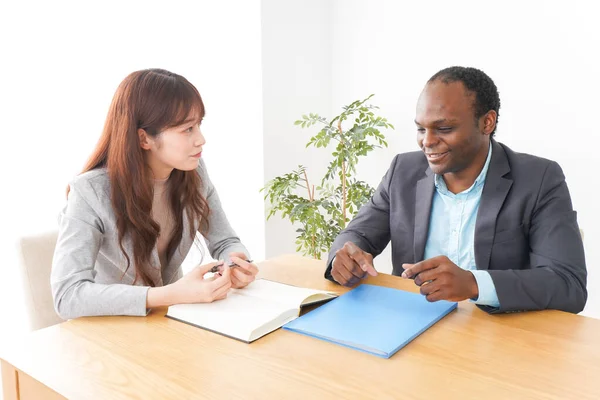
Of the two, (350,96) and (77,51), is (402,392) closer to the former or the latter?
(77,51)

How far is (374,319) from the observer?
4.11ft

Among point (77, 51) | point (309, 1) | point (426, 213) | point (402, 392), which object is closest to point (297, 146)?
point (309, 1)

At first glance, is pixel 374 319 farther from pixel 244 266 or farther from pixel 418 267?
pixel 244 266

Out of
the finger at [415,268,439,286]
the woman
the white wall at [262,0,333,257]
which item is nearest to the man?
the finger at [415,268,439,286]

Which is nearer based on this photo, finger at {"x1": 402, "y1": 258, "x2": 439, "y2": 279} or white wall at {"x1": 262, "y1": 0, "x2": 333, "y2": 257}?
finger at {"x1": 402, "y1": 258, "x2": 439, "y2": 279}

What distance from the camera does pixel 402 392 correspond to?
37.2 inches

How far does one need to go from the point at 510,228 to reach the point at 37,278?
1429 millimetres

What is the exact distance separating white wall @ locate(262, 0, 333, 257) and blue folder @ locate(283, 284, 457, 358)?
1.97 metres

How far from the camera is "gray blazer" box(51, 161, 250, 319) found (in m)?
1.32

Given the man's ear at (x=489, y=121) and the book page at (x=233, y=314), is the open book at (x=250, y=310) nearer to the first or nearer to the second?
the book page at (x=233, y=314)

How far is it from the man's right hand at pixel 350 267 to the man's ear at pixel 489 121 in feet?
2.00

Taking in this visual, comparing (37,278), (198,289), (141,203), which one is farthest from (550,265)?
(37,278)

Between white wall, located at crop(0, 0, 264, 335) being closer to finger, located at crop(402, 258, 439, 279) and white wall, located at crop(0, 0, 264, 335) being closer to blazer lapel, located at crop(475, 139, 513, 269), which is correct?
finger, located at crop(402, 258, 439, 279)

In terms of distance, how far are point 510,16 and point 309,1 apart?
48.4 inches
